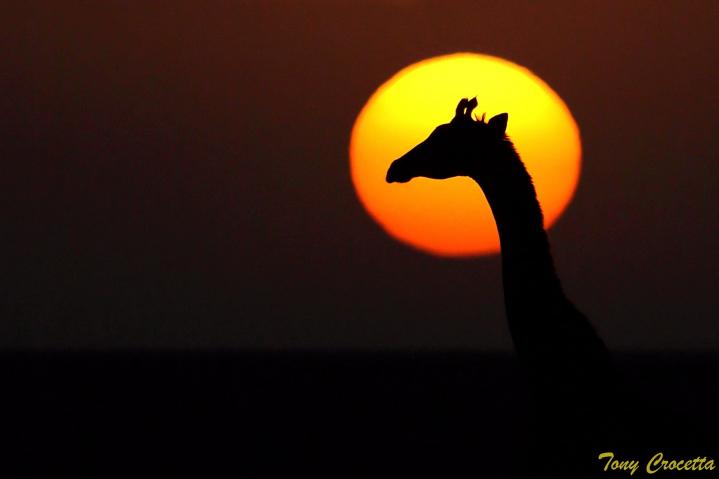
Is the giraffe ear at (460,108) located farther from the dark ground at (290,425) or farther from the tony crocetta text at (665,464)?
the tony crocetta text at (665,464)

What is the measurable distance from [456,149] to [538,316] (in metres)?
1.70

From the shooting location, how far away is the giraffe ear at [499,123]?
9.77 m

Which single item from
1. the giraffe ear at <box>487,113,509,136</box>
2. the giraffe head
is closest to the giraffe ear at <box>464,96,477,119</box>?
the giraffe head

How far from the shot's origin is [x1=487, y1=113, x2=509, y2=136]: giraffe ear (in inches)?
385

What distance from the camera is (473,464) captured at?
18.4 meters

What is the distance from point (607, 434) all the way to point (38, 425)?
1693cm

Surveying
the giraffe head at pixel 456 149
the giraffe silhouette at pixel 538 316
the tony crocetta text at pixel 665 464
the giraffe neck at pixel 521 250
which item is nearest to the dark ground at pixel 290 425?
the tony crocetta text at pixel 665 464

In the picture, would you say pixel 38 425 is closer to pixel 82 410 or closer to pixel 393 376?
pixel 82 410

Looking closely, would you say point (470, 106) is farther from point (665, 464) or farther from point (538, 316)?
point (665, 464)

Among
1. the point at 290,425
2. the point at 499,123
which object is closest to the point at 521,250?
the point at 499,123

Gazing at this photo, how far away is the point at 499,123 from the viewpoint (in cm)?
980

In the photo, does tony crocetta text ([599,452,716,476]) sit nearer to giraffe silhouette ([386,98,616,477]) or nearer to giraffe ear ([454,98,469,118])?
giraffe silhouette ([386,98,616,477])

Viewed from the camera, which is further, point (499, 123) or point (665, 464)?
point (499, 123)

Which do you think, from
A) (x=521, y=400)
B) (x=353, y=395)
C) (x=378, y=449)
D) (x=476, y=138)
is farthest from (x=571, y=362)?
(x=353, y=395)
